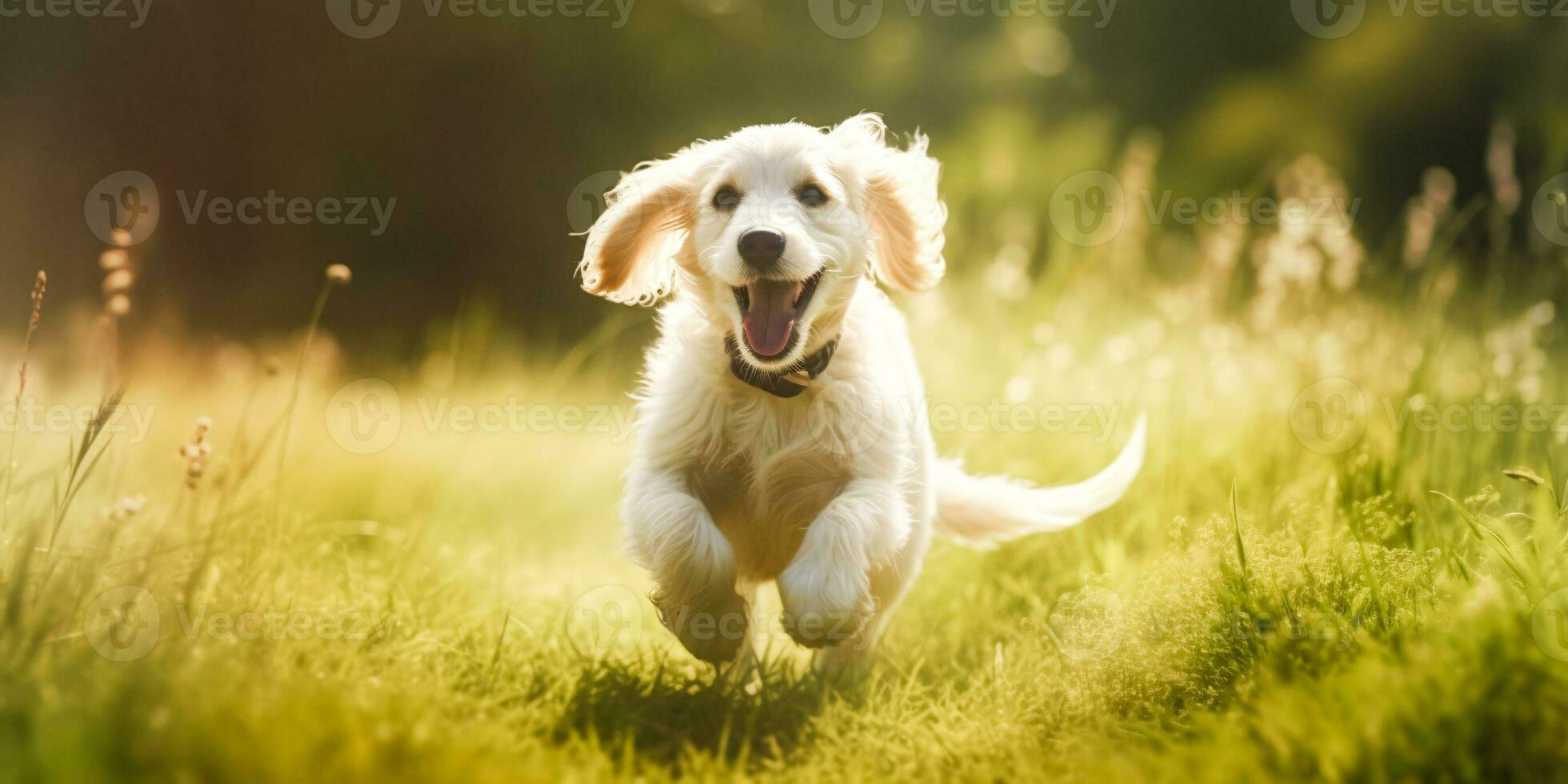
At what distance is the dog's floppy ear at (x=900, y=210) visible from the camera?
357 centimetres

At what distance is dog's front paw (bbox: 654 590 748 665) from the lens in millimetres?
2902

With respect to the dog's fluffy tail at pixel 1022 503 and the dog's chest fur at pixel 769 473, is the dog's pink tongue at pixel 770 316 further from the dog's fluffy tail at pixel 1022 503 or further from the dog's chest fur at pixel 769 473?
the dog's fluffy tail at pixel 1022 503

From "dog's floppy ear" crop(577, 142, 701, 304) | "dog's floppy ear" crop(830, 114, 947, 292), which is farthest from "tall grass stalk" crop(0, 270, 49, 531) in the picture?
"dog's floppy ear" crop(830, 114, 947, 292)

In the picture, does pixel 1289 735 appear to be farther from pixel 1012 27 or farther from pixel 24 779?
pixel 1012 27

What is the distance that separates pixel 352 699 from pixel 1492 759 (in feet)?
7.46

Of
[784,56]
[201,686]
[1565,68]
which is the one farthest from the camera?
[784,56]

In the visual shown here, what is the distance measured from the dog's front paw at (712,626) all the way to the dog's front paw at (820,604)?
0.19m

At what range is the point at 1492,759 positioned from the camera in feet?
6.44

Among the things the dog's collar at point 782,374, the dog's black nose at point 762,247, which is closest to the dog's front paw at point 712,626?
the dog's collar at point 782,374

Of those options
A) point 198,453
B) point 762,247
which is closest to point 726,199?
point 762,247

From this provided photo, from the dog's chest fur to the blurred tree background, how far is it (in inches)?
251

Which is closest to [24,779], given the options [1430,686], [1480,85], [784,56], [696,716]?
[696,716]

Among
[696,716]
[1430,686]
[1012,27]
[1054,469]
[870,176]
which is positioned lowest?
[696,716]

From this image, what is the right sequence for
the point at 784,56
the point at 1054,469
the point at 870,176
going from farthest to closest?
the point at 784,56, the point at 1054,469, the point at 870,176
